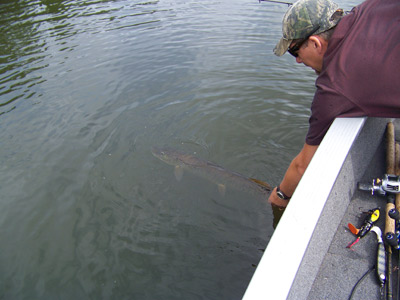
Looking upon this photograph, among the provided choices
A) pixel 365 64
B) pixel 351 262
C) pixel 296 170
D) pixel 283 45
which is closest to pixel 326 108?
pixel 365 64

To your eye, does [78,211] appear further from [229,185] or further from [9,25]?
[9,25]

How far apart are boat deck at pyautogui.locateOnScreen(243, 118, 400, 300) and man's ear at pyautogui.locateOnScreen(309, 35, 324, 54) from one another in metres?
0.60

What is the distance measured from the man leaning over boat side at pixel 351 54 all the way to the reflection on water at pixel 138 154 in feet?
7.44

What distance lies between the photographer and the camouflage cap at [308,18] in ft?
7.41

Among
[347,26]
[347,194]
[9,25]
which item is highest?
[347,26]

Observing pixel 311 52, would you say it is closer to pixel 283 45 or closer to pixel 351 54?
pixel 283 45

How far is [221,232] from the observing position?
13.3 feet

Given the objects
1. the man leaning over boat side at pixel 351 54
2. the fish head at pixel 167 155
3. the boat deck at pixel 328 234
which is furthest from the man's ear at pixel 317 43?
the fish head at pixel 167 155

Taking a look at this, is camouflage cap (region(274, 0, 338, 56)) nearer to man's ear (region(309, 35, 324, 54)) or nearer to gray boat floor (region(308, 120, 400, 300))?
man's ear (region(309, 35, 324, 54))

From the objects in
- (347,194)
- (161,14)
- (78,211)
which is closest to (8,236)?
(78,211)

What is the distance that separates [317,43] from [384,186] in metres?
1.31

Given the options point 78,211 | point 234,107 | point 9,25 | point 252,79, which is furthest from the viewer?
point 9,25

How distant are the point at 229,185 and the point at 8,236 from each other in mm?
3234

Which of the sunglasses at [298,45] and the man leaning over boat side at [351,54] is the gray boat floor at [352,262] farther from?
the sunglasses at [298,45]
